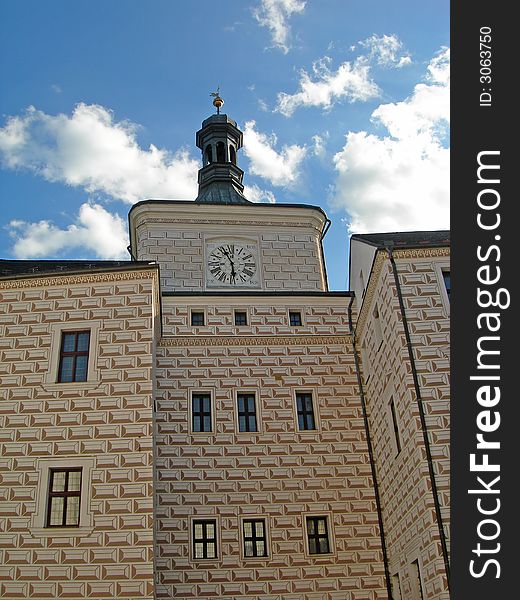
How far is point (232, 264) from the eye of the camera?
878 inches

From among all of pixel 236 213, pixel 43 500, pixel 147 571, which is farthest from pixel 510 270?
pixel 236 213

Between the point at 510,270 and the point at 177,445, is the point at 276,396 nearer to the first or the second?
the point at 177,445

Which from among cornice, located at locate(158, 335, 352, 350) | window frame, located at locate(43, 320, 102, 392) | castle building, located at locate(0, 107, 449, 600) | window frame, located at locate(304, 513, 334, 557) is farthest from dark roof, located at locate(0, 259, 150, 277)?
window frame, located at locate(304, 513, 334, 557)

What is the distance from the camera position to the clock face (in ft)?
72.2

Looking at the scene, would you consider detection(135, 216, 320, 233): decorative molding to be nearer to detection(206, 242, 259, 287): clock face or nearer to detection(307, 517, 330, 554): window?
detection(206, 242, 259, 287): clock face

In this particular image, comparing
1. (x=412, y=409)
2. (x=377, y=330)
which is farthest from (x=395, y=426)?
(x=377, y=330)

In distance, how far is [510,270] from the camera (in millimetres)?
6609

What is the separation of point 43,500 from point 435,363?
27.8 ft

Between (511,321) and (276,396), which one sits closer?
(511,321)

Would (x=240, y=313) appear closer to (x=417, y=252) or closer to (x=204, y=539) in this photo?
(x=417, y=252)

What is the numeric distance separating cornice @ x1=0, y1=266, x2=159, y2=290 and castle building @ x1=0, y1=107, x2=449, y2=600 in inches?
1.8

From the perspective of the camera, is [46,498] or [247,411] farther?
[247,411]

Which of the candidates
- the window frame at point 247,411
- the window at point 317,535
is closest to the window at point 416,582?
the window at point 317,535

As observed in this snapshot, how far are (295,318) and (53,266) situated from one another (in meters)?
7.02
